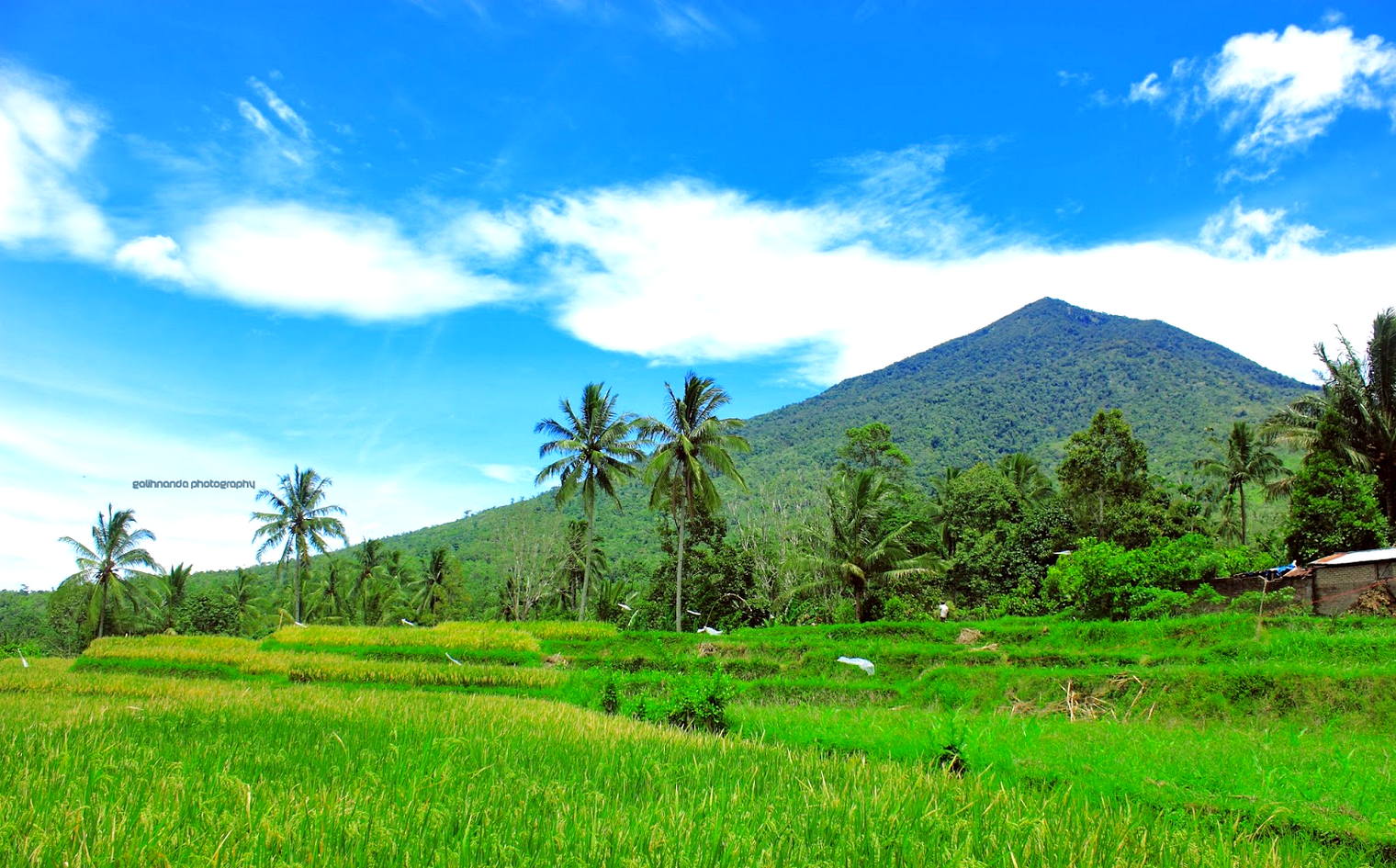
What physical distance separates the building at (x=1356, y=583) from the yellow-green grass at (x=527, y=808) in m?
15.5

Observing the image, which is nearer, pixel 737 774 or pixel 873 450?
pixel 737 774

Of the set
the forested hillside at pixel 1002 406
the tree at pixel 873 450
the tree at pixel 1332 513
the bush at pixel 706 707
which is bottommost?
the bush at pixel 706 707

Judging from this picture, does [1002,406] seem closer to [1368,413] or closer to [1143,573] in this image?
[1368,413]

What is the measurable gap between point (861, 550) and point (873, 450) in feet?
35.9

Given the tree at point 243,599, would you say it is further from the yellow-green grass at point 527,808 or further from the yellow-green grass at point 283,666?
the yellow-green grass at point 527,808

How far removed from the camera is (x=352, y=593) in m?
51.3

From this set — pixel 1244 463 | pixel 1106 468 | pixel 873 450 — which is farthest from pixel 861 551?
pixel 1244 463

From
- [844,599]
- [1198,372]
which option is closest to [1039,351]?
[1198,372]

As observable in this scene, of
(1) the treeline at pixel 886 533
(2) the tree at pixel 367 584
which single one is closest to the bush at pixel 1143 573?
(1) the treeline at pixel 886 533

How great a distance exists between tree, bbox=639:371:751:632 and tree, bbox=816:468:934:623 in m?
4.29

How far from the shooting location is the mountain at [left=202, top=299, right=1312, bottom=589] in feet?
250

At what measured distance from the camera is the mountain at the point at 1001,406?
76125 millimetres

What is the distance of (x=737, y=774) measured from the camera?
502cm

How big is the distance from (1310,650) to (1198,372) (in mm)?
118231
